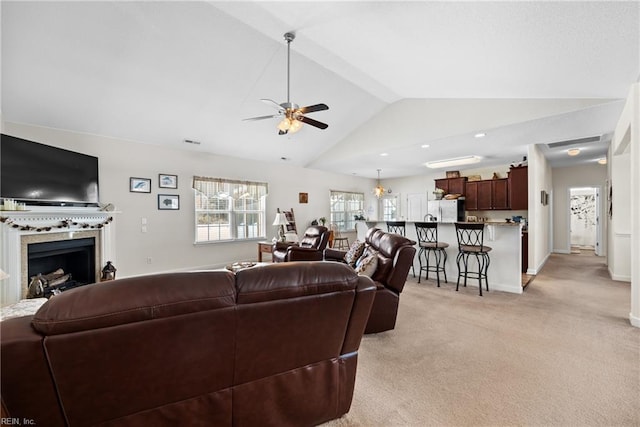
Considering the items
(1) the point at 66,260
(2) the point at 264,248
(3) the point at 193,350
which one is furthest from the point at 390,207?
(3) the point at 193,350

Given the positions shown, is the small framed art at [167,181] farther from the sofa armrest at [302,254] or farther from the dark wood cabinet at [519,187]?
the dark wood cabinet at [519,187]

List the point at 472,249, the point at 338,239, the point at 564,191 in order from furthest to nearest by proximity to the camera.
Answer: the point at 338,239
the point at 564,191
the point at 472,249

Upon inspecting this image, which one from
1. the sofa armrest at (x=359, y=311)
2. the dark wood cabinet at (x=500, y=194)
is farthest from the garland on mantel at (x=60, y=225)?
the dark wood cabinet at (x=500, y=194)

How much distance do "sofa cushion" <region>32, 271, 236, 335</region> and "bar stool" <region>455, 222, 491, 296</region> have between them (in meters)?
4.01

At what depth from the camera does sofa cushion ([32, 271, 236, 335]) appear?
916 mm

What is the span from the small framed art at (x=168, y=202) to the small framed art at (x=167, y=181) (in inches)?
7.5

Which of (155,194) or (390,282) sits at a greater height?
(155,194)

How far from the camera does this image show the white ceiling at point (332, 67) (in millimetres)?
2473

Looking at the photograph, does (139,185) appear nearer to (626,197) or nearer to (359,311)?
(359,311)

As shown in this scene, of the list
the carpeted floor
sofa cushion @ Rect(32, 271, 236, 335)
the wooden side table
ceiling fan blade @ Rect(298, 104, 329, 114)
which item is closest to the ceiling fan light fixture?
the carpeted floor

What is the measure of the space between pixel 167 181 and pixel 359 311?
16.9 ft

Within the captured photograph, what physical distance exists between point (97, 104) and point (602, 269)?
9.45 m

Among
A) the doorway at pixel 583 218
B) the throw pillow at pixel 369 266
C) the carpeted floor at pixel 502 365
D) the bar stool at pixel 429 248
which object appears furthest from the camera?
the doorway at pixel 583 218

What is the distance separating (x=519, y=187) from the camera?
6.01 m
